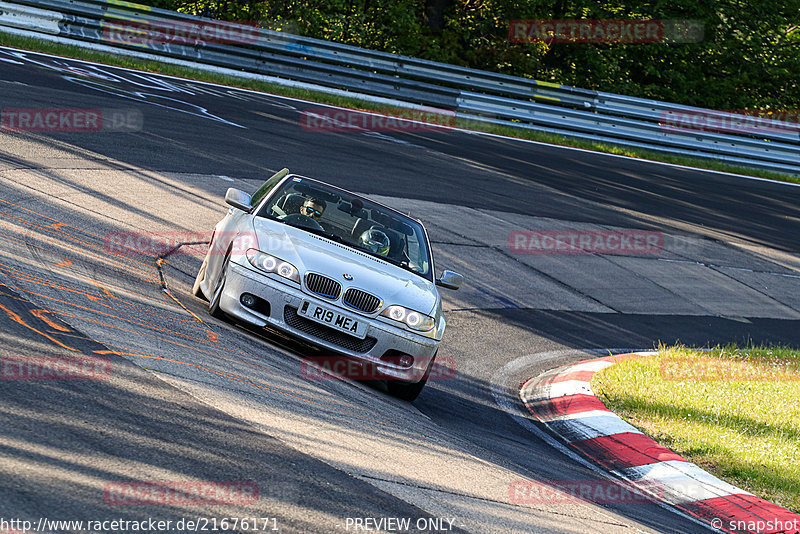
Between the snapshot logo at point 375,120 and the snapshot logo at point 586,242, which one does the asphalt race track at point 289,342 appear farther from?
the snapshot logo at point 375,120

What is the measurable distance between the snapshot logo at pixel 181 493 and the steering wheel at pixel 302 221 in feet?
13.3

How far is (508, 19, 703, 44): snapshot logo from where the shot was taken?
29.0m

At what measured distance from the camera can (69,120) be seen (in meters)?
14.1

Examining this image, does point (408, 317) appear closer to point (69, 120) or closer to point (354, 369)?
point (354, 369)

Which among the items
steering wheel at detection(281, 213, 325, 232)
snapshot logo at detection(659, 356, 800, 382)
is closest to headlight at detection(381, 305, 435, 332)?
steering wheel at detection(281, 213, 325, 232)

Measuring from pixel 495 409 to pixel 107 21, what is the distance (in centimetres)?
A: 1713

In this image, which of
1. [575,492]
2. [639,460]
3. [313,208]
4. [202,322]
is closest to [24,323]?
[202,322]

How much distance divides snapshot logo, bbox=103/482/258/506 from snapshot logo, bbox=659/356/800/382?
6.53 m

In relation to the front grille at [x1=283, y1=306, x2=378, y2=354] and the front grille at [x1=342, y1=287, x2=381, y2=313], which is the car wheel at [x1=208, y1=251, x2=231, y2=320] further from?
the front grille at [x1=342, y1=287, x2=381, y2=313]

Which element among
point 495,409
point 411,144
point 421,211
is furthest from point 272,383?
point 411,144

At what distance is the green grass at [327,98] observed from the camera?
20484 millimetres

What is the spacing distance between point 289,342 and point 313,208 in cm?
147

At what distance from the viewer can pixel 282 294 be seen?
7273 mm

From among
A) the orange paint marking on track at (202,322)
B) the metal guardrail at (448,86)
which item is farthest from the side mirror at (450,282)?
the metal guardrail at (448,86)
